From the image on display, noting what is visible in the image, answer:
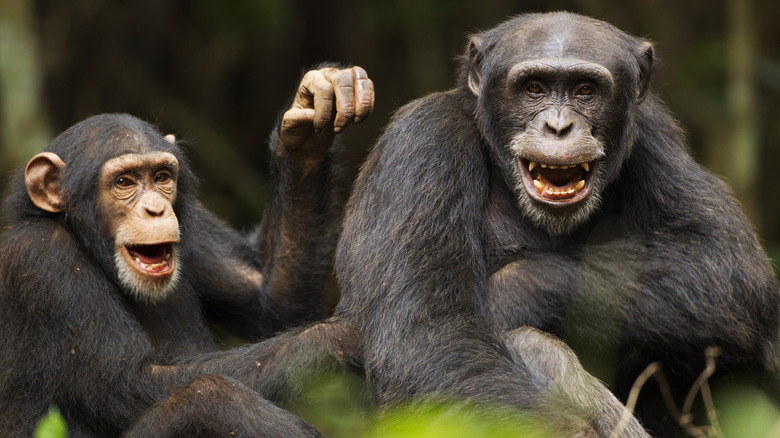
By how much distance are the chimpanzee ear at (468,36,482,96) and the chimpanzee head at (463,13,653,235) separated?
5.8 inches

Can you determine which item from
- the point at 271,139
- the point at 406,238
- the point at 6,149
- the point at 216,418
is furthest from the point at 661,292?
the point at 6,149

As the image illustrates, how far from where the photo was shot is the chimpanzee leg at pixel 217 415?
5094 mm

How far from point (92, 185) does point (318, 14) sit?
7864 millimetres

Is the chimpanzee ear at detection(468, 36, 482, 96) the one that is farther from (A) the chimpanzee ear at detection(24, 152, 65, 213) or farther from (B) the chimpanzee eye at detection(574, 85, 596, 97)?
(A) the chimpanzee ear at detection(24, 152, 65, 213)

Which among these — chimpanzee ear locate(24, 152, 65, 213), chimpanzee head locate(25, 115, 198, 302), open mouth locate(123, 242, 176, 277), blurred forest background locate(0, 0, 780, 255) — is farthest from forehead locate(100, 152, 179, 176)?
blurred forest background locate(0, 0, 780, 255)

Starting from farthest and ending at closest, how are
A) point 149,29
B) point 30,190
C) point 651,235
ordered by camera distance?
point 149,29 → point 30,190 → point 651,235

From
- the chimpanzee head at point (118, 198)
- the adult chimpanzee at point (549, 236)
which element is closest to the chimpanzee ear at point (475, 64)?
the adult chimpanzee at point (549, 236)

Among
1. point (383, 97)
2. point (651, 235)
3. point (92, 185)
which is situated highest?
point (92, 185)

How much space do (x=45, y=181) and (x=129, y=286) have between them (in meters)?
0.76

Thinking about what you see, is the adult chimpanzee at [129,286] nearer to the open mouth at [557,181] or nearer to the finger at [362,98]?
the finger at [362,98]

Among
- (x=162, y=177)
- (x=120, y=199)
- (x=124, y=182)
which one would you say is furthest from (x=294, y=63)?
(x=120, y=199)

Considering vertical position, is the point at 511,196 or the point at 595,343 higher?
the point at 511,196

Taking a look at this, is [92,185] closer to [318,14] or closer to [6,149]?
[6,149]

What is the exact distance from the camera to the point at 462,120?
566cm
